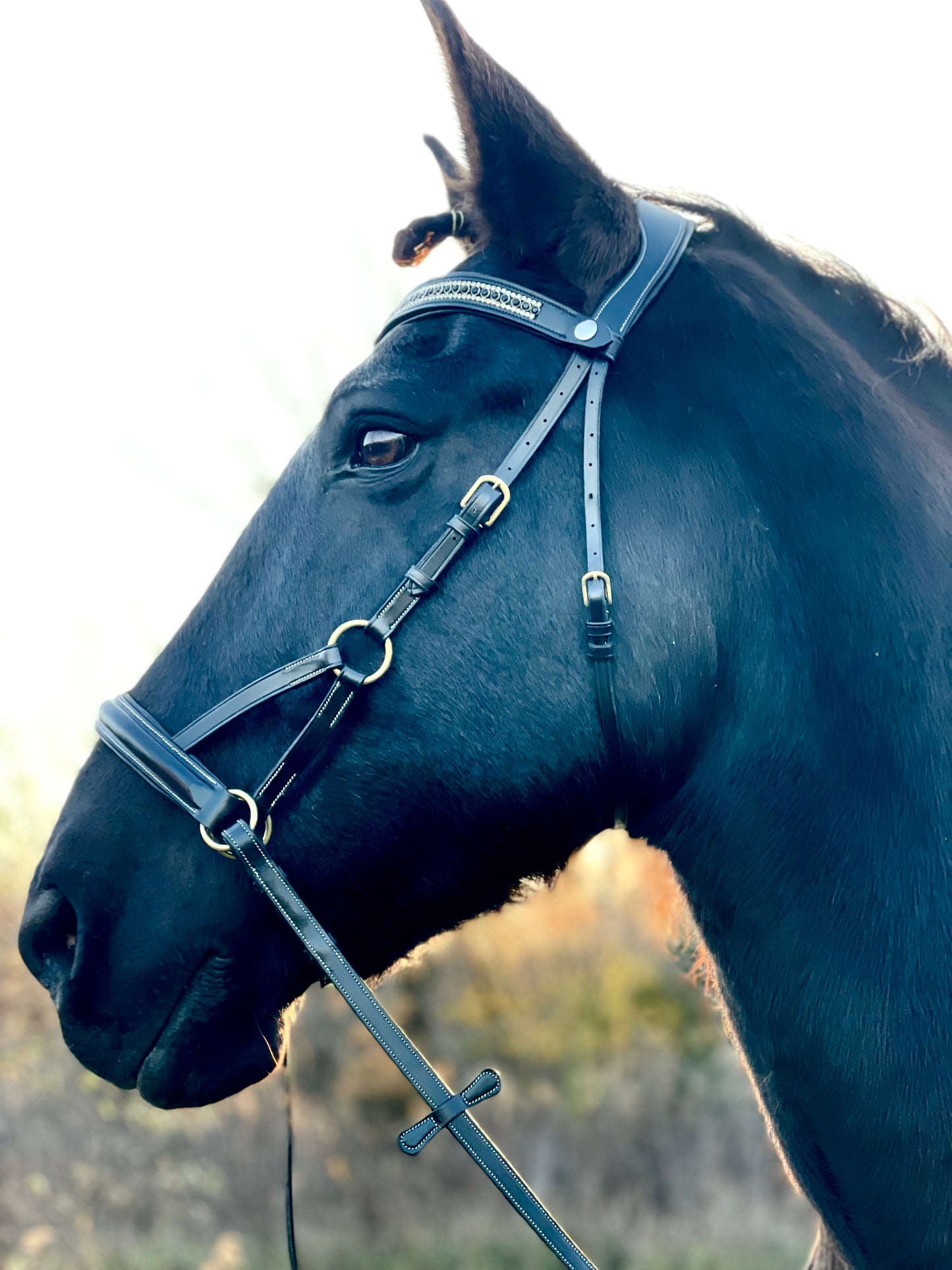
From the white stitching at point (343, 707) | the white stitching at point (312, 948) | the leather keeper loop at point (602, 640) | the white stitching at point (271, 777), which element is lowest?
the white stitching at point (312, 948)

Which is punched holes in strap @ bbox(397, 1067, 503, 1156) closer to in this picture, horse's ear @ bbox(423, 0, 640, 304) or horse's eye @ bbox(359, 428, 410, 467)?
horse's eye @ bbox(359, 428, 410, 467)

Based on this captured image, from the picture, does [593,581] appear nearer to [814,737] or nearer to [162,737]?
[814,737]

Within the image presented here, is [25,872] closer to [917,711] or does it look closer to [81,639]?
[81,639]

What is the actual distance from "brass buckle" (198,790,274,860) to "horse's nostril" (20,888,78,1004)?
0.34 m

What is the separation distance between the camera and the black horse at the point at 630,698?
1.86m

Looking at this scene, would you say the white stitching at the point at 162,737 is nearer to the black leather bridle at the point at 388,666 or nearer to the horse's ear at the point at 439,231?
the black leather bridle at the point at 388,666

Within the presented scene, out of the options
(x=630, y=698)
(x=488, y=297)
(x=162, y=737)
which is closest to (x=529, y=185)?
(x=488, y=297)

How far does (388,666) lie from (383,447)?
435mm

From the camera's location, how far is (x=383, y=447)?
6.91ft

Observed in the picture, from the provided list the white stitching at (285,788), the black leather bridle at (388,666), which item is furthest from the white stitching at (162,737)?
the white stitching at (285,788)

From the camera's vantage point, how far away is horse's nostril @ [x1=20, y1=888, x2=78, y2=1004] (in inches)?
83.7

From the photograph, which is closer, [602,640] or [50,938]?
[602,640]

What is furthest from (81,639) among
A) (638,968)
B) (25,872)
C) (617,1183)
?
(617,1183)

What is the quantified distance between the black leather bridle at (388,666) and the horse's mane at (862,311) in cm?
23
